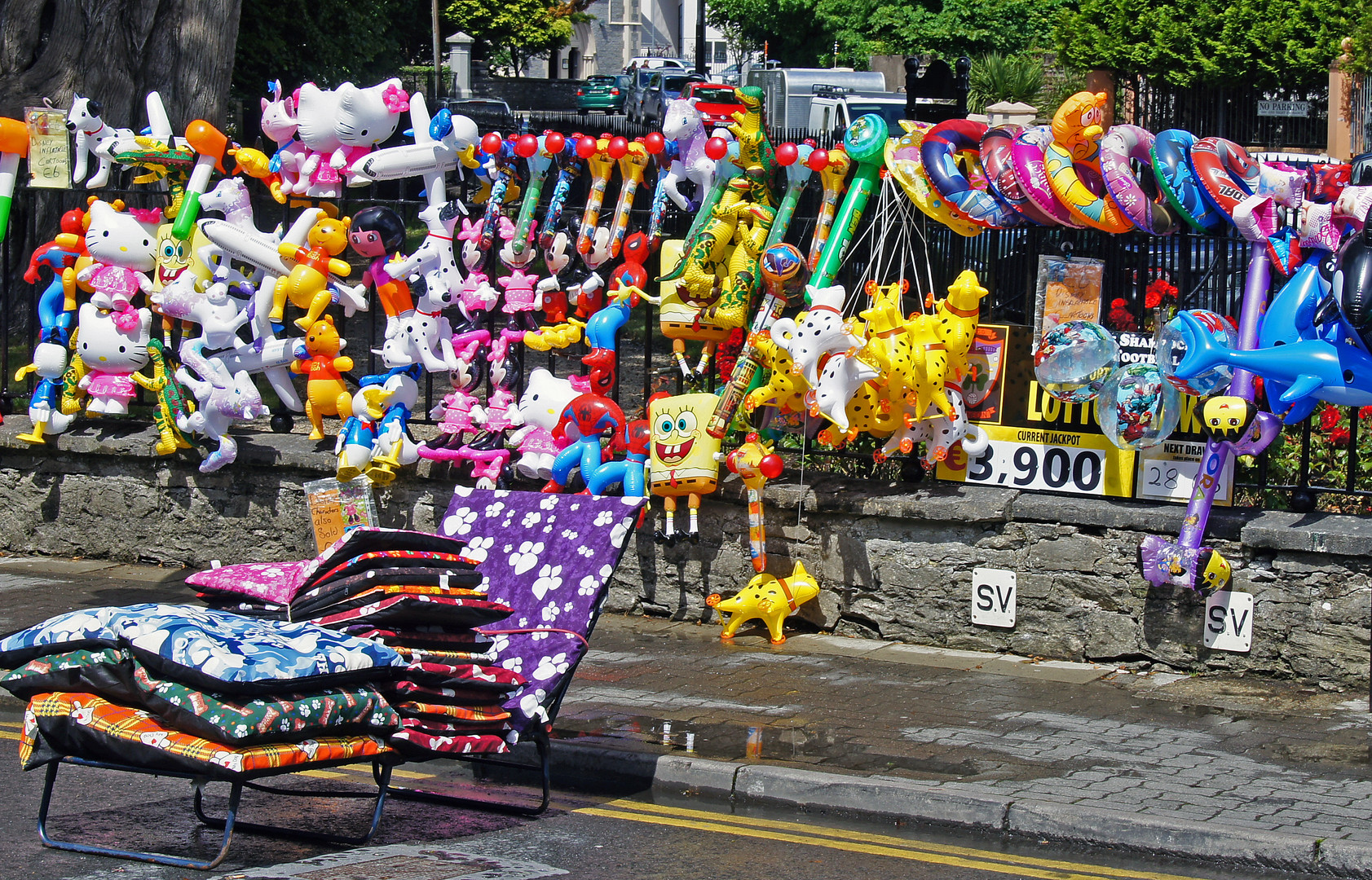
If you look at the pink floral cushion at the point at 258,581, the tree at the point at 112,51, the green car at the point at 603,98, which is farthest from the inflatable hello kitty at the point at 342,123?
the green car at the point at 603,98

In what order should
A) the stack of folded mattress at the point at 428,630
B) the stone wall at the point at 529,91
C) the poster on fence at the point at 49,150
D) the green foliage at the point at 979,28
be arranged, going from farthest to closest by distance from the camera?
the stone wall at the point at 529,91 < the green foliage at the point at 979,28 < the poster on fence at the point at 49,150 < the stack of folded mattress at the point at 428,630

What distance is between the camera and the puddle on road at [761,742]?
6461 mm

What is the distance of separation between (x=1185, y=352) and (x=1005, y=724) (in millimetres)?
2007

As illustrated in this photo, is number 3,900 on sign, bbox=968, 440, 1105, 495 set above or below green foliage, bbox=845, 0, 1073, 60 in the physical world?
below

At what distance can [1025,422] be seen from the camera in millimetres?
8375

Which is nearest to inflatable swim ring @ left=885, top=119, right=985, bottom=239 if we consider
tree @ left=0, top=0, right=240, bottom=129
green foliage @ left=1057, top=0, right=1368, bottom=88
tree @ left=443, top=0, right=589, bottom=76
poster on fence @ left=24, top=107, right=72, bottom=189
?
poster on fence @ left=24, top=107, right=72, bottom=189

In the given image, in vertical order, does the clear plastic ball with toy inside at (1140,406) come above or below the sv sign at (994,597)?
above

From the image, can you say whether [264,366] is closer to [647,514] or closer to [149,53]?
[647,514]

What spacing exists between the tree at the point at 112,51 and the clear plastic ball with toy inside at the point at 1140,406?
9643 millimetres

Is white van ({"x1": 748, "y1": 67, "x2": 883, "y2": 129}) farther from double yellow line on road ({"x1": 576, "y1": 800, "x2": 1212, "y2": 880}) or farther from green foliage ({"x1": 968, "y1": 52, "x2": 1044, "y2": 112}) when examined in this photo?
double yellow line on road ({"x1": 576, "y1": 800, "x2": 1212, "y2": 880})

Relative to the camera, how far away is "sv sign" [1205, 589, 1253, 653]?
7734 mm

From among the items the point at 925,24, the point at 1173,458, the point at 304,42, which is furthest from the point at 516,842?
the point at 925,24

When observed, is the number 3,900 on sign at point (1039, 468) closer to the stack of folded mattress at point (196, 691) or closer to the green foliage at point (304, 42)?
the stack of folded mattress at point (196, 691)

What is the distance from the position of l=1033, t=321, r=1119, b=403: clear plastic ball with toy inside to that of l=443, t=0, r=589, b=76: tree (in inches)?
1907
